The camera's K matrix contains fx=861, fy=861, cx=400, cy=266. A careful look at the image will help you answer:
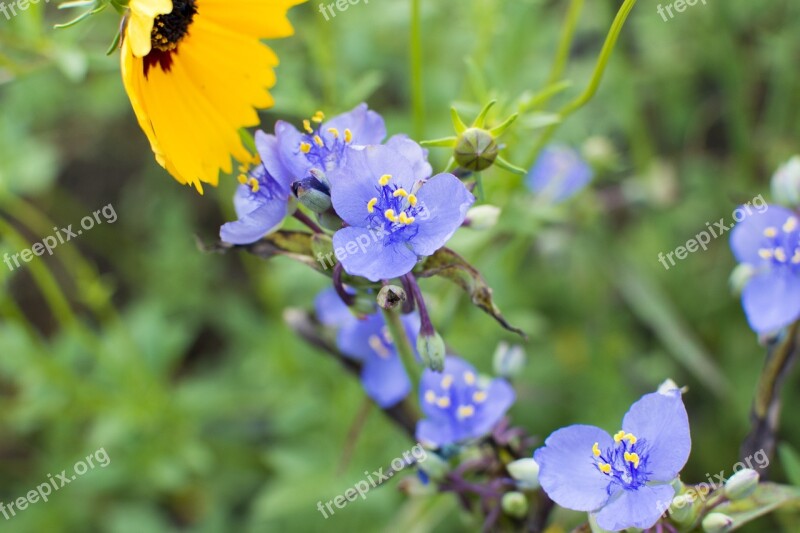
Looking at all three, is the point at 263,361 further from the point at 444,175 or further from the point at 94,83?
the point at 444,175

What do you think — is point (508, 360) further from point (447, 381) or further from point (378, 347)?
point (378, 347)

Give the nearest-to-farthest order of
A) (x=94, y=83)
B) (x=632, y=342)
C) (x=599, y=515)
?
(x=599, y=515) → (x=632, y=342) → (x=94, y=83)

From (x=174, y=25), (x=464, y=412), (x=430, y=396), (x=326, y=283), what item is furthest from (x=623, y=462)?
(x=326, y=283)

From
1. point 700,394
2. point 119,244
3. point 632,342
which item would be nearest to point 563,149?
point 632,342

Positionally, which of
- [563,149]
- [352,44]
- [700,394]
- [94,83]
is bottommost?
[700,394]

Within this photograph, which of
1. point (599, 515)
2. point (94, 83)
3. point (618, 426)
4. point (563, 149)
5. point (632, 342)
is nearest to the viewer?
point (599, 515)

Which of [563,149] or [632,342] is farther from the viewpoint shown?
[632,342]

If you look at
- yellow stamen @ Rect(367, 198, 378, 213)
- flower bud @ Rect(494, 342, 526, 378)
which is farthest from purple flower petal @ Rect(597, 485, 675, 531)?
yellow stamen @ Rect(367, 198, 378, 213)

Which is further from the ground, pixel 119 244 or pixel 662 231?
pixel 119 244
